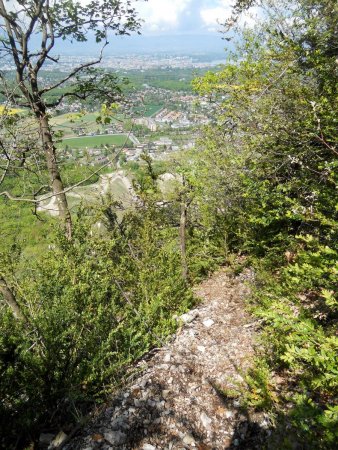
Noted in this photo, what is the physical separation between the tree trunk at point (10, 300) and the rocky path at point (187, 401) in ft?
5.79

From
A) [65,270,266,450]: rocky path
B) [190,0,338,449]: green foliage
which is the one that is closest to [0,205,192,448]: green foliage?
[65,270,266,450]: rocky path

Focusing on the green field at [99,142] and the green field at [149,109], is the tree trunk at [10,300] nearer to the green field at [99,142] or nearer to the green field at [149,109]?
the green field at [99,142]

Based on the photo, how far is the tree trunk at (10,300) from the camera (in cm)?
444

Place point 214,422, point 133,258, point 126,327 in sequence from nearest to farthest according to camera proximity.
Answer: point 214,422
point 126,327
point 133,258

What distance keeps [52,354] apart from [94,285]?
1143 mm

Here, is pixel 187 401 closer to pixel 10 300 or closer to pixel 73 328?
pixel 73 328

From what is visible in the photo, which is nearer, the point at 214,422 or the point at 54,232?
the point at 214,422

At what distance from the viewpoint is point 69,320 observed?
417 centimetres

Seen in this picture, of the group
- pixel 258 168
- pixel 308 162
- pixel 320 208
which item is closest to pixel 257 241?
pixel 258 168

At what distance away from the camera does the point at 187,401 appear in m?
4.01

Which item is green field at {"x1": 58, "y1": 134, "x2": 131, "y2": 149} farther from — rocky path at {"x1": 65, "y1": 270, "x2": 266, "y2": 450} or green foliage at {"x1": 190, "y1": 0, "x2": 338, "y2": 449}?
rocky path at {"x1": 65, "y1": 270, "x2": 266, "y2": 450}

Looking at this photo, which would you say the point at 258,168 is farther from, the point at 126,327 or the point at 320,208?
the point at 126,327

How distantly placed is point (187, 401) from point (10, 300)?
270cm

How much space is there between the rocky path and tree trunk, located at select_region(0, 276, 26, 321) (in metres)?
1.76
